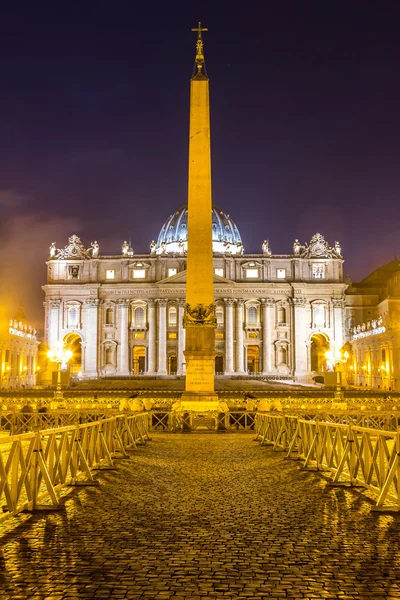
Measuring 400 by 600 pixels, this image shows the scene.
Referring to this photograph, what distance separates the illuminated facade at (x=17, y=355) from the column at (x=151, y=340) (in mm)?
14487

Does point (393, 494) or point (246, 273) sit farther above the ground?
point (246, 273)

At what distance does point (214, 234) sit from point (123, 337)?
97.1 feet

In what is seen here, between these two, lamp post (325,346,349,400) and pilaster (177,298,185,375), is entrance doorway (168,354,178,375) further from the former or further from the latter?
lamp post (325,346,349,400)

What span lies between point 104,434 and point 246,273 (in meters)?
74.9

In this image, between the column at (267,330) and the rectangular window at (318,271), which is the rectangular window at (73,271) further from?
the rectangular window at (318,271)

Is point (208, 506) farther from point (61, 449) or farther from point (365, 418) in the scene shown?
point (365, 418)

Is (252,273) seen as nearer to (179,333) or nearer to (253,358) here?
(253,358)

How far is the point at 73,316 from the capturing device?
89.6 m

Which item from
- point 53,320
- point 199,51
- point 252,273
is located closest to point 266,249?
point 252,273

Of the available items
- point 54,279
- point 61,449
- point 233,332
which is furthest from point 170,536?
point 54,279

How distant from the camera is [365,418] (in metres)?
23.7

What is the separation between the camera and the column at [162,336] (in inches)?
3435

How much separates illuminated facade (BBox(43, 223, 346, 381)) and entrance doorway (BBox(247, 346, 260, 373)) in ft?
0.45

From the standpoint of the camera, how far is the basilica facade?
87500 mm
